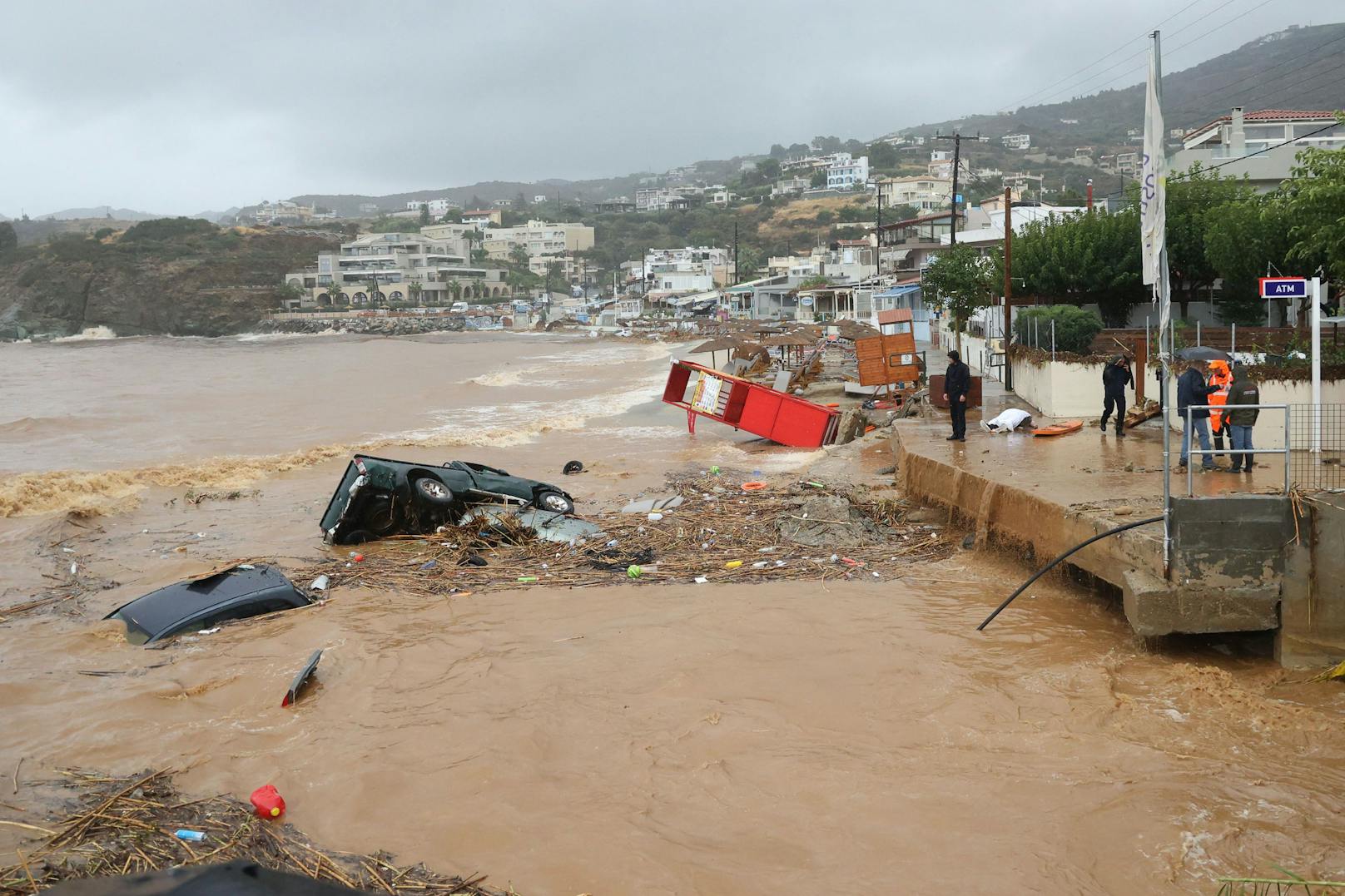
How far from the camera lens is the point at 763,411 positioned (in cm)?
2134

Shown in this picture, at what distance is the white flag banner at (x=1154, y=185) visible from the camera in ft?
23.9

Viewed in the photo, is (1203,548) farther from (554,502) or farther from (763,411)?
(763,411)

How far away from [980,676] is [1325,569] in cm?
290

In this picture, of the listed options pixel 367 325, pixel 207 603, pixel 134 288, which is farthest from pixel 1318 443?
pixel 134 288

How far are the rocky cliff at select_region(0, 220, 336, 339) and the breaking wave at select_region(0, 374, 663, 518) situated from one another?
322 feet

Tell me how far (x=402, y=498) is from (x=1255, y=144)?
43146 mm

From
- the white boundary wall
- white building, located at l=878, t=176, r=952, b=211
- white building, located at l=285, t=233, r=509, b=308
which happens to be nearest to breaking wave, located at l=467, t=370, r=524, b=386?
the white boundary wall

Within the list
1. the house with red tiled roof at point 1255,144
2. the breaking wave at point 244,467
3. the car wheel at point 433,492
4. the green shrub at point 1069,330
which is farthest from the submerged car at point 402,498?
the house with red tiled roof at point 1255,144

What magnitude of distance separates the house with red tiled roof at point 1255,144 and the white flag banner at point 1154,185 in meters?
23.5

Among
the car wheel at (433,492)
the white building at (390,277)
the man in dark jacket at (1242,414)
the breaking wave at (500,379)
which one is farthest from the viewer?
the white building at (390,277)

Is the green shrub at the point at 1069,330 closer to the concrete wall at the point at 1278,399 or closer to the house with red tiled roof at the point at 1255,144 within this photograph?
the concrete wall at the point at 1278,399

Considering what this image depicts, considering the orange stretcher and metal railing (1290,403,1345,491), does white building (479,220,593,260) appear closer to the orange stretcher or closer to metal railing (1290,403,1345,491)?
the orange stretcher

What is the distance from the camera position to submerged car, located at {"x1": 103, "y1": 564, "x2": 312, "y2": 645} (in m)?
9.16

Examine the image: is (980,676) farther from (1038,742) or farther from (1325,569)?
(1325,569)
